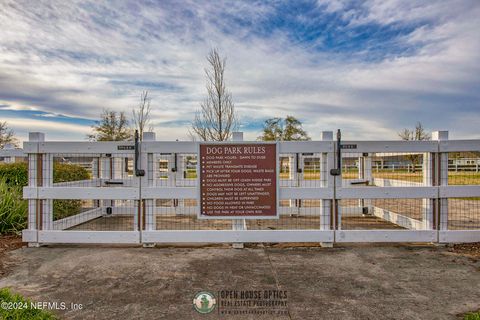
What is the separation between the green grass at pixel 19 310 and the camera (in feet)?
9.37

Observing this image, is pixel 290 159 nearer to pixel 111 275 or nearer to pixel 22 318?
pixel 111 275

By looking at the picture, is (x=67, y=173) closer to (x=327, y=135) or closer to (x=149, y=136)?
(x=149, y=136)

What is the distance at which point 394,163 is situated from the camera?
292 inches

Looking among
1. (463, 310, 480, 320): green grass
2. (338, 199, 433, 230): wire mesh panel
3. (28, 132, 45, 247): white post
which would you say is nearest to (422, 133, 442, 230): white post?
(338, 199, 433, 230): wire mesh panel

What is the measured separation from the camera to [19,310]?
116 inches

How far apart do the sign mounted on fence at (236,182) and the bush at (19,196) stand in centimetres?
405

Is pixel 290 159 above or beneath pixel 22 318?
above

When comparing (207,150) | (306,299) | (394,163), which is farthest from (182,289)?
(394,163)

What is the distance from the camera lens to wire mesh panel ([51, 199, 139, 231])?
6887 millimetres

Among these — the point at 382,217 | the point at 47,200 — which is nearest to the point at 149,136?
the point at 47,200

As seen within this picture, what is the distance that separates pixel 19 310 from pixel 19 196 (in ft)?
16.9

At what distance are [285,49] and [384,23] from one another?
322 centimetres

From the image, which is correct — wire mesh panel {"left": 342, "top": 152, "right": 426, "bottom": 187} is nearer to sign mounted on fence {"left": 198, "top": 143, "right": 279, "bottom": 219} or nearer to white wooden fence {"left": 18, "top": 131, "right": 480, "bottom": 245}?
white wooden fence {"left": 18, "top": 131, "right": 480, "bottom": 245}

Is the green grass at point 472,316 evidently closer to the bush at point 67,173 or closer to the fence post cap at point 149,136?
the fence post cap at point 149,136
